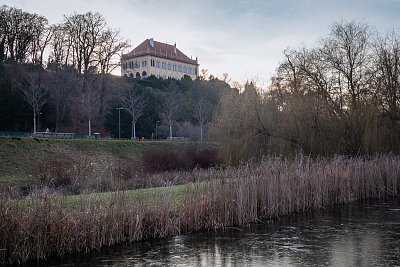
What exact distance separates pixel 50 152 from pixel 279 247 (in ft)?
85.4

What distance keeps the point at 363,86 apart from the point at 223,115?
26.5 ft

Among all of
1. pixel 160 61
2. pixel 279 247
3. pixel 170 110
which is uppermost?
pixel 160 61

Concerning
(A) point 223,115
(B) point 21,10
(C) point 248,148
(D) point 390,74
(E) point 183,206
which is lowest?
(E) point 183,206

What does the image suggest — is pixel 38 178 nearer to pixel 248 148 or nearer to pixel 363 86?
pixel 248 148

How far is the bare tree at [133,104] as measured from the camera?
53.8m

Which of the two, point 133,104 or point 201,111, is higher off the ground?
point 133,104

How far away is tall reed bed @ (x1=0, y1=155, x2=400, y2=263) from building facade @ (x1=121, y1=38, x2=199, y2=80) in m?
74.9

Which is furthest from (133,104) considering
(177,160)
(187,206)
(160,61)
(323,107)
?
(160,61)

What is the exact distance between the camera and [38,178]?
24547mm

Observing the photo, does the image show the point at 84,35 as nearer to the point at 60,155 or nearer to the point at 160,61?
the point at 60,155

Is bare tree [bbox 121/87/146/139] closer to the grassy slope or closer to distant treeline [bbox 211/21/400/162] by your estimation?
the grassy slope

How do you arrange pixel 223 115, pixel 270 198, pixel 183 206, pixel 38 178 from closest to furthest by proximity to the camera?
pixel 183 206, pixel 270 198, pixel 38 178, pixel 223 115

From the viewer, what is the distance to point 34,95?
147 feet

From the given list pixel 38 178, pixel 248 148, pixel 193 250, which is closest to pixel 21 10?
pixel 38 178
